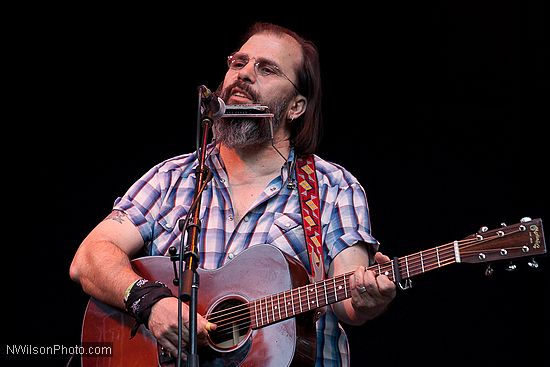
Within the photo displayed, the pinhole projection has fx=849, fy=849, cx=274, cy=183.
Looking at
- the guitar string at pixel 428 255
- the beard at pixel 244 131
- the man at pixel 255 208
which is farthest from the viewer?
the beard at pixel 244 131

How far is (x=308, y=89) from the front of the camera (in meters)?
4.02

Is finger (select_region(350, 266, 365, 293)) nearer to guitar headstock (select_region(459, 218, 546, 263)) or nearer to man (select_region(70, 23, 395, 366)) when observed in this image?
man (select_region(70, 23, 395, 366))

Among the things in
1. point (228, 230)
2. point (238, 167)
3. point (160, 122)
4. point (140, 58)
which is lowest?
point (228, 230)

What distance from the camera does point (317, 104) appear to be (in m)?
4.05

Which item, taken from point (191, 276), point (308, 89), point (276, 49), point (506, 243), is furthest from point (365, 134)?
point (191, 276)

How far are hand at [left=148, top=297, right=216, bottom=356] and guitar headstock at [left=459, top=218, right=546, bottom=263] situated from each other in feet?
3.09

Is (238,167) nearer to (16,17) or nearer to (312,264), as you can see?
(312,264)

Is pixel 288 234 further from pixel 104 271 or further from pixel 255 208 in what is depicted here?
pixel 104 271

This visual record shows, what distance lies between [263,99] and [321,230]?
2.37ft

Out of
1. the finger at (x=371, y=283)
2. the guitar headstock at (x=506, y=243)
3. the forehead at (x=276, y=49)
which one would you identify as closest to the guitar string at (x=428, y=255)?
the guitar headstock at (x=506, y=243)

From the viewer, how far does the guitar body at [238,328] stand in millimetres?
3014

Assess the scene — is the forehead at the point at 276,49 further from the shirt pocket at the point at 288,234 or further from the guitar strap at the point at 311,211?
the shirt pocket at the point at 288,234

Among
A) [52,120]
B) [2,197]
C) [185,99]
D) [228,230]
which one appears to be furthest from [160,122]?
[228,230]

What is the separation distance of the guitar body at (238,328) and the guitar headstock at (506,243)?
65cm
